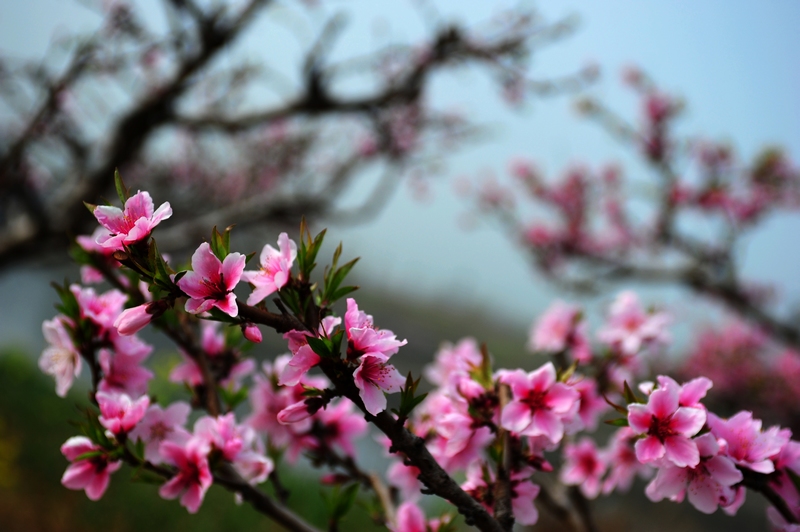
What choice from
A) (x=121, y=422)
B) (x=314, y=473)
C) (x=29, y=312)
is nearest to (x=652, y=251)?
(x=314, y=473)

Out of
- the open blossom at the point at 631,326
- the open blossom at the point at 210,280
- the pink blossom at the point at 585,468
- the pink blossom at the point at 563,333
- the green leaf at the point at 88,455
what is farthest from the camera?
the pink blossom at the point at 563,333

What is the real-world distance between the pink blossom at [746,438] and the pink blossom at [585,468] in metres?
0.62

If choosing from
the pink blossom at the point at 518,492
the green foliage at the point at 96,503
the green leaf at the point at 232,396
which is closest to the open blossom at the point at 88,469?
the green leaf at the point at 232,396

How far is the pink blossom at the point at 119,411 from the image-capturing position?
35.1 inches

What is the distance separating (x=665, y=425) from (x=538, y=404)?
0.21m

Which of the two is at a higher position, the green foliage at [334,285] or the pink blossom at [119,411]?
the green foliage at [334,285]

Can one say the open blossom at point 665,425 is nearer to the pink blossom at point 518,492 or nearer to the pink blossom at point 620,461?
the pink blossom at point 518,492

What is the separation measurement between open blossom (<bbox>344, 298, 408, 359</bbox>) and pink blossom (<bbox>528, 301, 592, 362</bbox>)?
1045 mm

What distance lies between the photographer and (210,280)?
27.4 inches

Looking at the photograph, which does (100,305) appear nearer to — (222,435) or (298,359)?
(222,435)

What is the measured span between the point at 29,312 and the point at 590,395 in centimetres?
1657

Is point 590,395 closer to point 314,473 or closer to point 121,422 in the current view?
point 121,422

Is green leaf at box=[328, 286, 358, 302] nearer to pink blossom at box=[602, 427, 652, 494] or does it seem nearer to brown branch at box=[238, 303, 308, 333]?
brown branch at box=[238, 303, 308, 333]

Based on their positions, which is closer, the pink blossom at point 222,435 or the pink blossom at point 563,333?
the pink blossom at point 222,435
